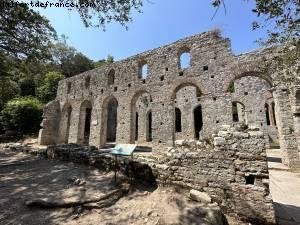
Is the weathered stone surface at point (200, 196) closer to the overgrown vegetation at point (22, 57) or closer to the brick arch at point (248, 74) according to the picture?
the brick arch at point (248, 74)

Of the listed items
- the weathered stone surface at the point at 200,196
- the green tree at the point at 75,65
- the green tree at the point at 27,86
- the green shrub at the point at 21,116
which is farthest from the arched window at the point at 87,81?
the green tree at the point at 75,65

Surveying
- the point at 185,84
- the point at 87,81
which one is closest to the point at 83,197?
the point at 185,84

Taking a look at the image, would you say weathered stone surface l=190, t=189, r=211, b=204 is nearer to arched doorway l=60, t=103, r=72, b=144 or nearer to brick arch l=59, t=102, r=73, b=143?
arched doorway l=60, t=103, r=72, b=144

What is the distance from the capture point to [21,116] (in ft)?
65.7

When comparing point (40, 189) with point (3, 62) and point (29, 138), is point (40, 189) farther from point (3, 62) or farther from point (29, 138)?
point (29, 138)

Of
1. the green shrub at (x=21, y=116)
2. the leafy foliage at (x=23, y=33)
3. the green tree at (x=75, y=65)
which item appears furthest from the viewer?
the green tree at (x=75, y=65)

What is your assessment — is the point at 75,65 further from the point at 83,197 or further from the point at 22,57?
the point at 83,197

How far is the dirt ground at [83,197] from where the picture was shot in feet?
11.8

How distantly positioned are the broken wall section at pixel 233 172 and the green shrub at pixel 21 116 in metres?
21.1

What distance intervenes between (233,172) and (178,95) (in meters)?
15.2

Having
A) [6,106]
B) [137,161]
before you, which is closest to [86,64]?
[6,106]

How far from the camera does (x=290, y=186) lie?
6195mm

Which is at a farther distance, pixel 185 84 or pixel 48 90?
pixel 48 90

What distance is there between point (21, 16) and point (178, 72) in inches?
349
